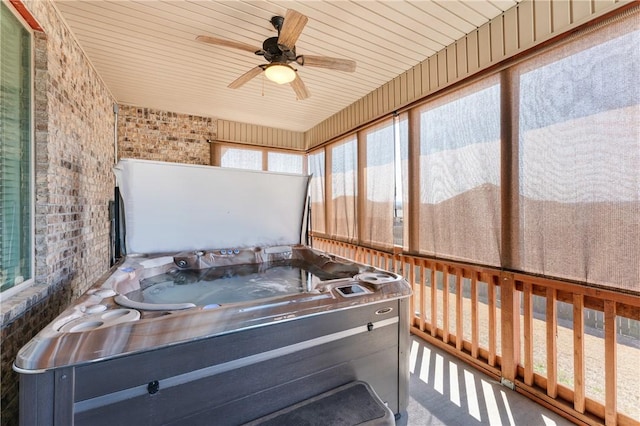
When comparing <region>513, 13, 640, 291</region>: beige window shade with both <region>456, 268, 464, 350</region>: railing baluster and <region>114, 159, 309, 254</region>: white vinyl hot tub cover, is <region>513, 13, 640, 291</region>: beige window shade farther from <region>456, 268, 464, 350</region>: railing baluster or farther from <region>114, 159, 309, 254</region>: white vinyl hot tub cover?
<region>114, 159, 309, 254</region>: white vinyl hot tub cover

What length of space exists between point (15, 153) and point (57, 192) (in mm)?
443

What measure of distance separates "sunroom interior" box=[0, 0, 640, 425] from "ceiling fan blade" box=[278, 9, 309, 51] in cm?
28

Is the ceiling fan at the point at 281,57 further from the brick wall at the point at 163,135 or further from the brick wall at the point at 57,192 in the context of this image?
the brick wall at the point at 163,135

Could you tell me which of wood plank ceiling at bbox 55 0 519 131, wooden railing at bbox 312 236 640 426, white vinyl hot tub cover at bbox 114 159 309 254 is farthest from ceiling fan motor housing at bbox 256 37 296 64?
wooden railing at bbox 312 236 640 426

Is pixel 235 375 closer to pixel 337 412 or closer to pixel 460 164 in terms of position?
pixel 337 412

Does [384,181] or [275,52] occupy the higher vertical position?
[275,52]

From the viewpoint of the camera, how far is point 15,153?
1.59 m

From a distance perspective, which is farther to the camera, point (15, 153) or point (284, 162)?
point (284, 162)

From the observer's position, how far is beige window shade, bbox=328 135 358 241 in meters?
4.02

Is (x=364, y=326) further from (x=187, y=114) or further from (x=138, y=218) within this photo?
(x=187, y=114)

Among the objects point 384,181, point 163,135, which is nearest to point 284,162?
point 163,135

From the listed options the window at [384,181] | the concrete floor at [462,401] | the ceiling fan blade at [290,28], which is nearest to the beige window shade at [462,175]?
the window at [384,181]

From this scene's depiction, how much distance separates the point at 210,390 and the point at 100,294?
2.58 ft

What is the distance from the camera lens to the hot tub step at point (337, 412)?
1164mm
